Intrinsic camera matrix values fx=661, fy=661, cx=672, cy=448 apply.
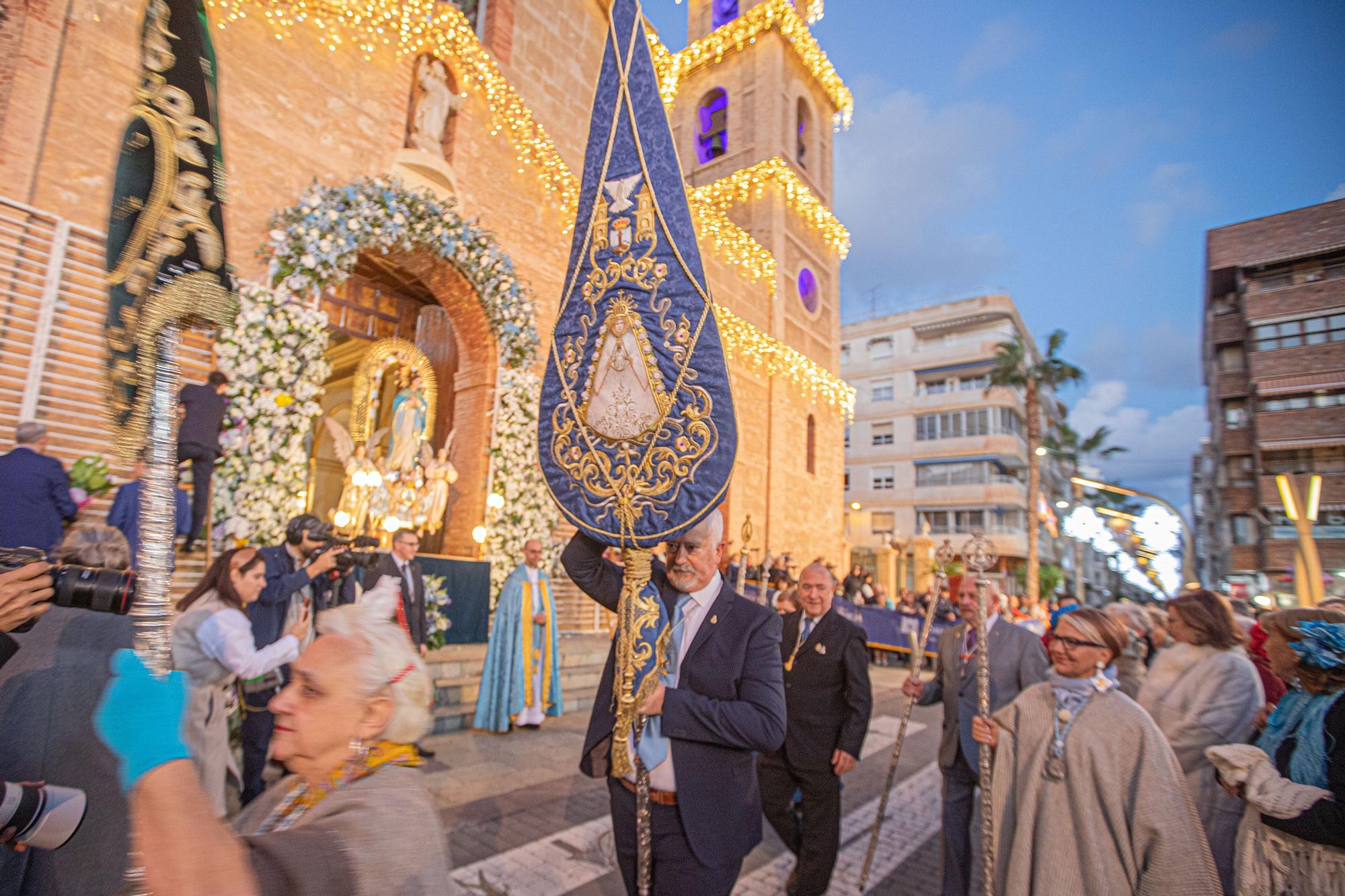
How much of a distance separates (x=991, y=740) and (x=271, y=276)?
8155 millimetres

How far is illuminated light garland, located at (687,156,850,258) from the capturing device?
18672 millimetres

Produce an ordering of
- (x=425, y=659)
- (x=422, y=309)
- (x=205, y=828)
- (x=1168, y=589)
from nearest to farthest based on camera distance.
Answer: (x=205, y=828), (x=425, y=659), (x=422, y=309), (x=1168, y=589)

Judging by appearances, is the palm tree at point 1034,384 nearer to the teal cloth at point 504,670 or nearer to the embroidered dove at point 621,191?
the teal cloth at point 504,670

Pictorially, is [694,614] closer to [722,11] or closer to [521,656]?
[521,656]

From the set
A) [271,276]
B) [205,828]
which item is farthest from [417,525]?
[205,828]

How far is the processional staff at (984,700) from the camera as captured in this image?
10.3ft

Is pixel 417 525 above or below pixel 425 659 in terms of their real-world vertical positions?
above

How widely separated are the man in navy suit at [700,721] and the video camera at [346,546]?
267cm

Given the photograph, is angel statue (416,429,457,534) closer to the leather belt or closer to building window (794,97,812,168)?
the leather belt

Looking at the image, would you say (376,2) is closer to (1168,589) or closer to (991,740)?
(991,740)

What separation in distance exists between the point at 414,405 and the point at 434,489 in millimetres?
1284

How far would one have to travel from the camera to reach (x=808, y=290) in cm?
2016

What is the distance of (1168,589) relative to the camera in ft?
47.9

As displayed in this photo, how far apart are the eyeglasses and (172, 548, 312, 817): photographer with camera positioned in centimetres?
396
